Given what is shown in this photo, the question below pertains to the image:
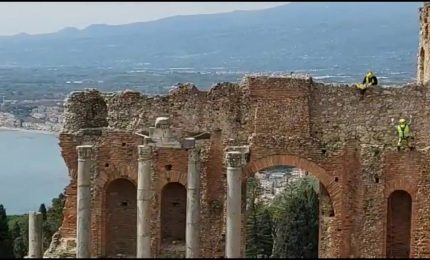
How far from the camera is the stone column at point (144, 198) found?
18.6 m

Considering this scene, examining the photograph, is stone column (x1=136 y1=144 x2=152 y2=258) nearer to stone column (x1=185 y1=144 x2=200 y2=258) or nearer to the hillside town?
stone column (x1=185 y1=144 x2=200 y2=258)

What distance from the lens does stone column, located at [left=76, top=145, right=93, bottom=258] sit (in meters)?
18.7

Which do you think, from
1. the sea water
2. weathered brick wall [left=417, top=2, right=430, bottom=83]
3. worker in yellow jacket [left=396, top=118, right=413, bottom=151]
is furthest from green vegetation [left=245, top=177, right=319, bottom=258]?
the sea water

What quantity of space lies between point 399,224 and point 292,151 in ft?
12.2

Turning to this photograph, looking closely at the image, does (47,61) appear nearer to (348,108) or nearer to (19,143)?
(19,143)

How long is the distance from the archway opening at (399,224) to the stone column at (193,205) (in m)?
5.63

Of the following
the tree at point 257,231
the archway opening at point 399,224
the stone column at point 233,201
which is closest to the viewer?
the stone column at point 233,201

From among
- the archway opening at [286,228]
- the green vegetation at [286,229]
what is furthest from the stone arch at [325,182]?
the green vegetation at [286,229]

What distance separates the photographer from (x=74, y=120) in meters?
22.3

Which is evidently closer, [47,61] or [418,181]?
[418,181]

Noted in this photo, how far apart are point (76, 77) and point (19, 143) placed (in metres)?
6.02

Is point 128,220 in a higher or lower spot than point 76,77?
lower

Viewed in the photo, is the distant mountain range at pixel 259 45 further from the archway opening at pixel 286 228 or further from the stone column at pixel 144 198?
the stone column at pixel 144 198

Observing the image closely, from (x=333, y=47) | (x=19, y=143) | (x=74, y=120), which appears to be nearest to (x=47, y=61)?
(x=19, y=143)
